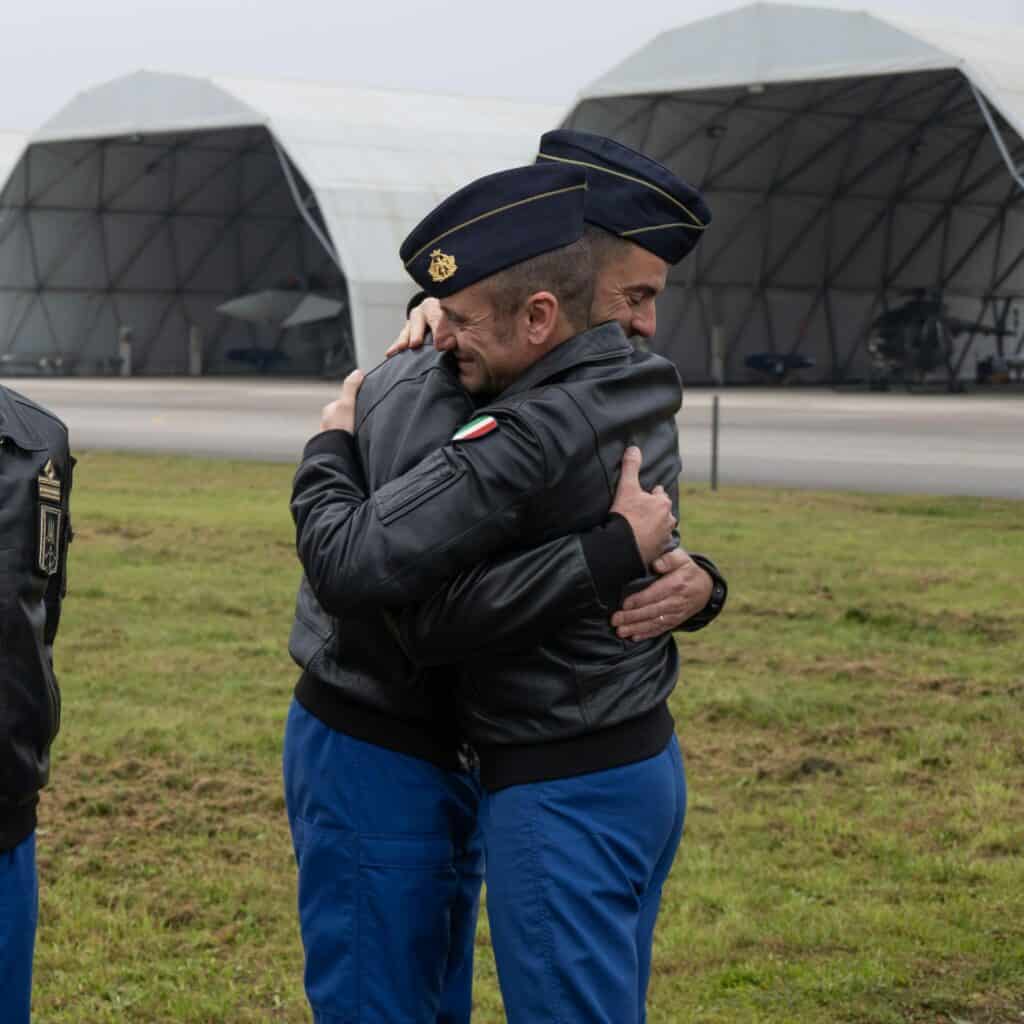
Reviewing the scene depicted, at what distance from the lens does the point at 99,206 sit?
43.1 metres

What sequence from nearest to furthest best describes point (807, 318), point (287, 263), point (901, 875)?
point (901, 875) → point (807, 318) → point (287, 263)

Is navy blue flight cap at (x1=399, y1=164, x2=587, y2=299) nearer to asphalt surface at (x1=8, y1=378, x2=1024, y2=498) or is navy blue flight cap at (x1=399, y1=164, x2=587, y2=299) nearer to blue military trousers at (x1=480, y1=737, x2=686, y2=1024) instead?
blue military trousers at (x1=480, y1=737, x2=686, y2=1024)

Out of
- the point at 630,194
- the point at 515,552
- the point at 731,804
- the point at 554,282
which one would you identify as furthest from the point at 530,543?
the point at 731,804

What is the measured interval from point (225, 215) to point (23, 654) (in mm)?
44628

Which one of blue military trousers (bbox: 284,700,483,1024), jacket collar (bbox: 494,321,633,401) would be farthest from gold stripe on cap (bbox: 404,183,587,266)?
blue military trousers (bbox: 284,700,483,1024)

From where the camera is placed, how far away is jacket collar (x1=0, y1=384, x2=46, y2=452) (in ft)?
8.29

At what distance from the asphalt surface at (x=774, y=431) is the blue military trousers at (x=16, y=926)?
42.3 feet

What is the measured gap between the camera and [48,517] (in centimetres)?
257

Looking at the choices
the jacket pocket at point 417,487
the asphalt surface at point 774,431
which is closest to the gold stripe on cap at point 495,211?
the jacket pocket at point 417,487

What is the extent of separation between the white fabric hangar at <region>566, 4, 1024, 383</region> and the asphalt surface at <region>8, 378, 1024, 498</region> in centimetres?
488

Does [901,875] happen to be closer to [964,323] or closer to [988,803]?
[988,803]

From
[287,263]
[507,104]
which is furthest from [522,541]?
[287,263]

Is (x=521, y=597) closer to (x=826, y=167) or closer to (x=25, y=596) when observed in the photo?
(x=25, y=596)

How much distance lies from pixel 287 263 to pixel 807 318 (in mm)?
15671
